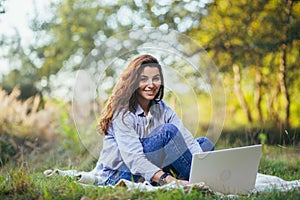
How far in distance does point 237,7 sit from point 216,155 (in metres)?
4.67

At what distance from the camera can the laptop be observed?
2537 mm

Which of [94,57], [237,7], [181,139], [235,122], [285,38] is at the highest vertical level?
[237,7]

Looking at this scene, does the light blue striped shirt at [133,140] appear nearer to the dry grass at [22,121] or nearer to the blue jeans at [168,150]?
the blue jeans at [168,150]

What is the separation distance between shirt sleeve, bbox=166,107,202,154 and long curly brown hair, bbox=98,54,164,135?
0.16 metres

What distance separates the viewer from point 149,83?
2947mm

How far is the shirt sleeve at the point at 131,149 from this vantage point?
282cm

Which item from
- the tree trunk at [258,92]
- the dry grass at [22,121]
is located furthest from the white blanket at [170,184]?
the tree trunk at [258,92]

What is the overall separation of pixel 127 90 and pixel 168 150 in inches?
18.8

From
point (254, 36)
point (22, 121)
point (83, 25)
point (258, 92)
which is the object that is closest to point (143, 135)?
point (22, 121)

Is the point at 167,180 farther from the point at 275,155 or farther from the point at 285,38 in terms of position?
the point at 285,38

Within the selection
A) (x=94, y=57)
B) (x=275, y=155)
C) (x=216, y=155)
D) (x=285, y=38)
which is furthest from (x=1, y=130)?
(x=285, y=38)

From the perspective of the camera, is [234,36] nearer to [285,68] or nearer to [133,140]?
[285,68]

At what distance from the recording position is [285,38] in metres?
6.59

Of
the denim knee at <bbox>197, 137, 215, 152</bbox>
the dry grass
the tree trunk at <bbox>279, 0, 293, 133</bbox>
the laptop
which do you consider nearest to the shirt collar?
the denim knee at <bbox>197, 137, 215, 152</bbox>
